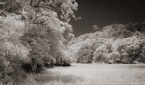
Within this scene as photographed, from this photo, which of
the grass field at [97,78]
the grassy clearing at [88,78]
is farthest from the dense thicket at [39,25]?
the grass field at [97,78]

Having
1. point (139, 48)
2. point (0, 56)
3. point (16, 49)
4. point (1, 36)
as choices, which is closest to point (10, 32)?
point (1, 36)

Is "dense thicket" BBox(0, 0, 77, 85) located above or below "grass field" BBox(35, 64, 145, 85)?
above

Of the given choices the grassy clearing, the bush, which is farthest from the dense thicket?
the bush

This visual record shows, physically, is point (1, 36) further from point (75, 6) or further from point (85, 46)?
point (85, 46)

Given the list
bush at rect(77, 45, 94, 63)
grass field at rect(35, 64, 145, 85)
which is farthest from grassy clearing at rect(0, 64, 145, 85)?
bush at rect(77, 45, 94, 63)

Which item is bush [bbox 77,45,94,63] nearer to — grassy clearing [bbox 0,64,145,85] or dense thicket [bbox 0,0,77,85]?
grassy clearing [bbox 0,64,145,85]

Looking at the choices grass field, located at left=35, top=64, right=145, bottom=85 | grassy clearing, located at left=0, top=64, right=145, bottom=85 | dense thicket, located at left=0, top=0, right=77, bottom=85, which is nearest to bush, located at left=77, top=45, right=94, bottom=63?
grass field, located at left=35, top=64, right=145, bottom=85

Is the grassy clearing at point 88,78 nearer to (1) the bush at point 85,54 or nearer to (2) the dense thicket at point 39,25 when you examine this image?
(2) the dense thicket at point 39,25

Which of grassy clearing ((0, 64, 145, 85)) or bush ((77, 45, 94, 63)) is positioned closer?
grassy clearing ((0, 64, 145, 85))

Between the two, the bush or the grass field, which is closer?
the grass field

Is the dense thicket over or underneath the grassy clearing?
over

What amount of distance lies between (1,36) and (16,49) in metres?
1.35

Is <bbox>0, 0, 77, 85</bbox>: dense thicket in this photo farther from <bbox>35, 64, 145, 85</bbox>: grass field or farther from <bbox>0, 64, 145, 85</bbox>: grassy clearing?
<bbox>35, 64, 145, 85</bbox>: grass field

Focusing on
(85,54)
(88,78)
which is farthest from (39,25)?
(85,54)
